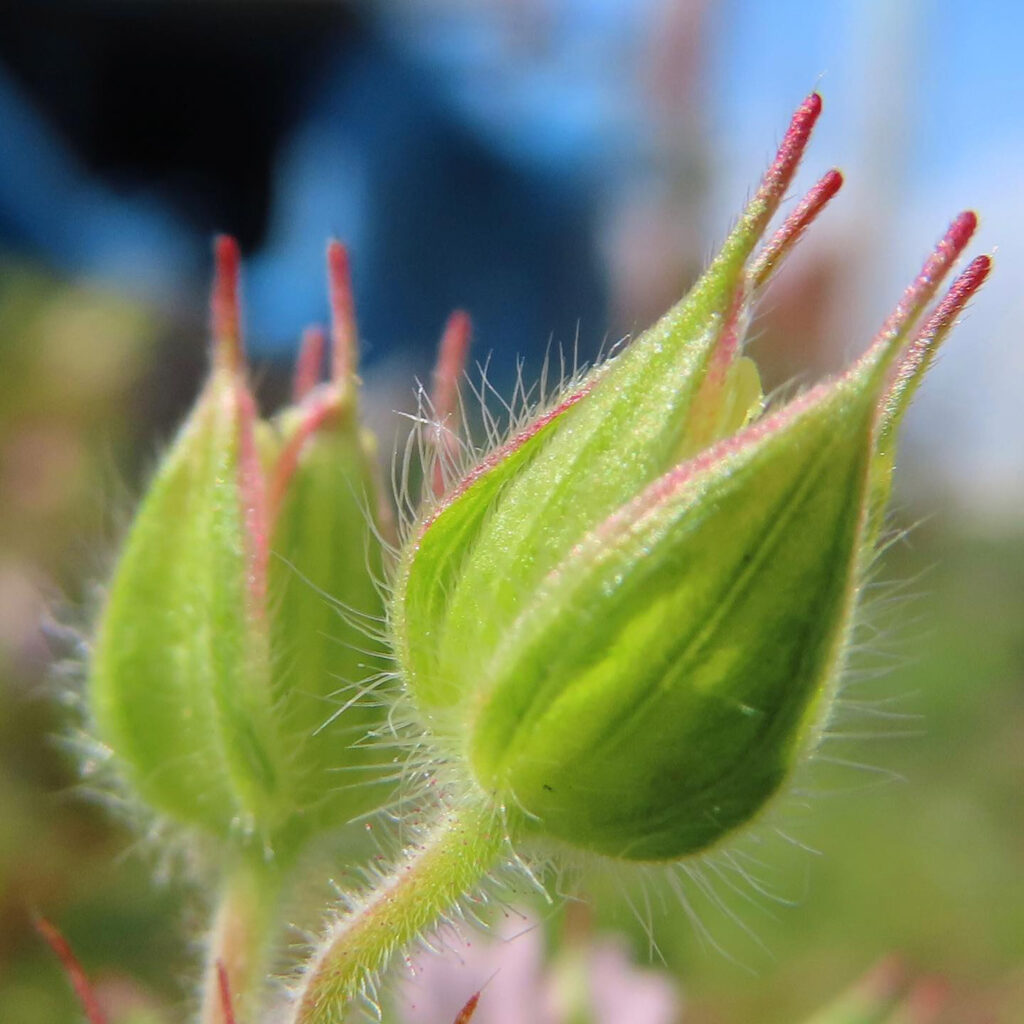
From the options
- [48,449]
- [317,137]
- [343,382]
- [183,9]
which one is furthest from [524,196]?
[343,382]

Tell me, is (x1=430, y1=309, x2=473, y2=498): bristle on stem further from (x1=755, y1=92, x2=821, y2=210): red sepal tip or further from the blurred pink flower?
the blurred pink flower

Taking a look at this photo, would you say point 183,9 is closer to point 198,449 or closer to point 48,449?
point 48,449

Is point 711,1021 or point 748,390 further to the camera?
point 711,1021

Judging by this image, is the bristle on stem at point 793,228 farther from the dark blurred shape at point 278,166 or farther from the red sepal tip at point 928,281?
the dark blurred shape at point 278,166

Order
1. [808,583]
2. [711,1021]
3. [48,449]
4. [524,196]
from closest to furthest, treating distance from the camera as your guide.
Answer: [808,583] → [711,1021] → [48,449] → [524,196]

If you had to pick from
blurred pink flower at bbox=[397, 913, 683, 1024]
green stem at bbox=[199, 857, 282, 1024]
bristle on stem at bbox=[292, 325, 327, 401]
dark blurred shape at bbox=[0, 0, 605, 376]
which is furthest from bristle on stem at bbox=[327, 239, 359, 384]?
dark blurred shape at bbox=[0, 0, 605, 376]

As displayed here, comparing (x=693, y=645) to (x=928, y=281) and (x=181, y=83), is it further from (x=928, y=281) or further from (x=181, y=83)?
(x=181, y=83)
